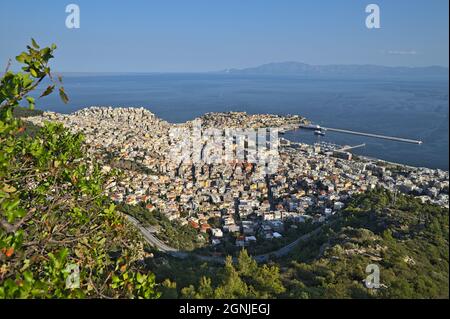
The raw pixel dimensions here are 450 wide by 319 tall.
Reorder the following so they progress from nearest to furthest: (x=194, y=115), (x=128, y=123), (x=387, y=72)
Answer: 1. (x=128, y=123)
2. (x=194, y=115)
3. (x=387, y=72)

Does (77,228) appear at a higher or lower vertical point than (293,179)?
higher

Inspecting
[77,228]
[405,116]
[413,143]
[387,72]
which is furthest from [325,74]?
[77,228]

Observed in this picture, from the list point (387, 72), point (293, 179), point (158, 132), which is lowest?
point (293, 179)

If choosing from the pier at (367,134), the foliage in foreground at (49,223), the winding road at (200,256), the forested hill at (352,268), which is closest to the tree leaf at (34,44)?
the foliage in foreground at (49,223)

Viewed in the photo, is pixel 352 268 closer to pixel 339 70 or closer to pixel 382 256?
pixel 382 256

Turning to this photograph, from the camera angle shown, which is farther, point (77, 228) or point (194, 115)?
point (194, 115)

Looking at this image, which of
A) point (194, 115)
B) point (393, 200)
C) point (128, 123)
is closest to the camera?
point (393, 200)
